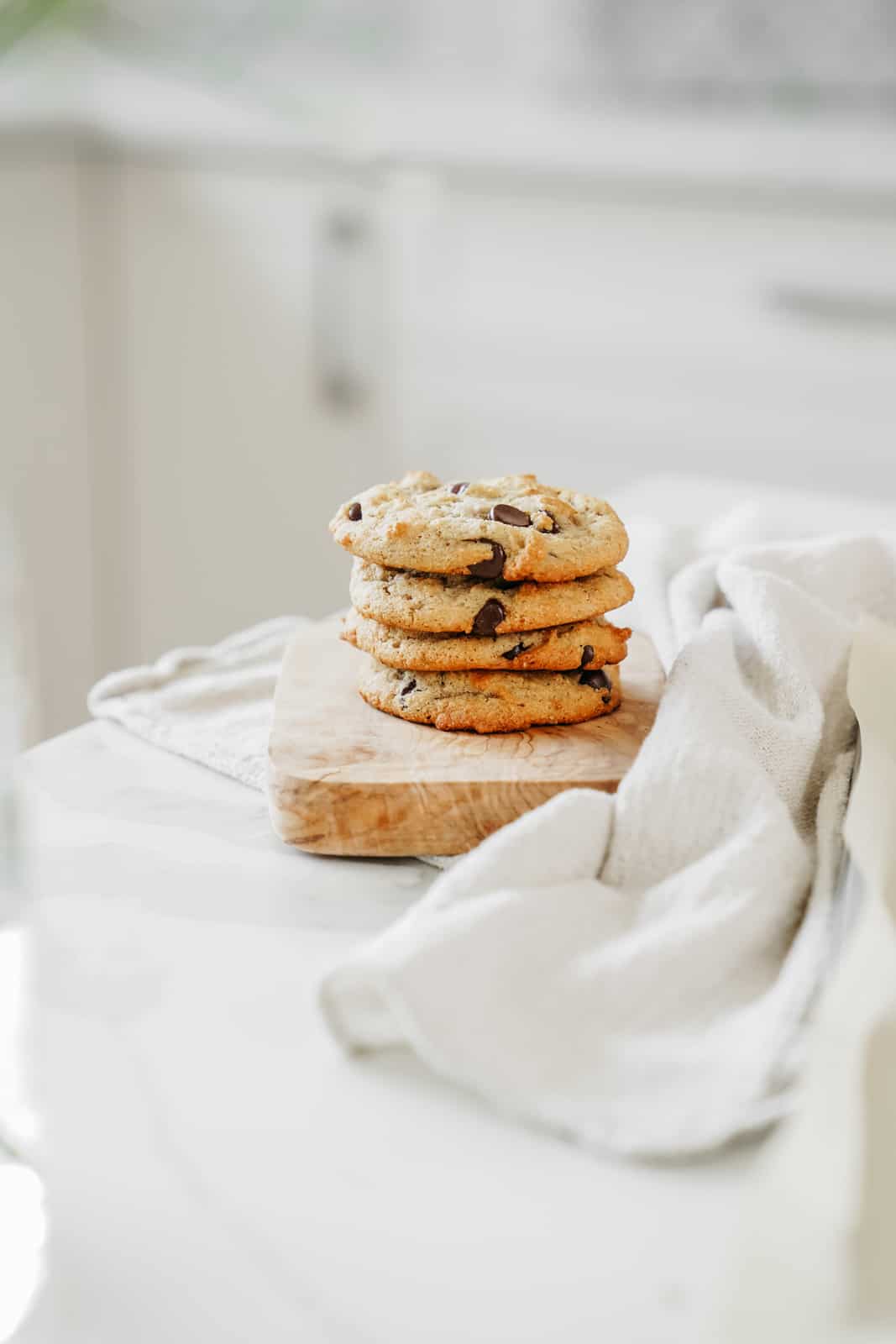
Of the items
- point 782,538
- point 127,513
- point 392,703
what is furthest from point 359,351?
point 392,703

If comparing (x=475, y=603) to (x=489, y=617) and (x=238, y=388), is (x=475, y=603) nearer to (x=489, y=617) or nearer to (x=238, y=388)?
(x=489, y=617)

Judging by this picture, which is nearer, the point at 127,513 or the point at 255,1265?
the point at 255,1265

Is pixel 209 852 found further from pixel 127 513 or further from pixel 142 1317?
pixel 127 513

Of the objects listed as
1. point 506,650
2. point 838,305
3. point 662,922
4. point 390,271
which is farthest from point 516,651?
point 390,271

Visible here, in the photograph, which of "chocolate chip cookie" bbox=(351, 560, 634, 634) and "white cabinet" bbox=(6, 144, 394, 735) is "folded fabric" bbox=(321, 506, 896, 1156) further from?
"white cabinet" bbox=(6, 144, 394, 735)

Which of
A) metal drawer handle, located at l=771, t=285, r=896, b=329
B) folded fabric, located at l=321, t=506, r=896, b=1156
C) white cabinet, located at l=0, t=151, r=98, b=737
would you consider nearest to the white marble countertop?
folded fabric, located at l=321, t=506, r=896, b=1156

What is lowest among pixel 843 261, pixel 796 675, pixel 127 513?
pixel 127 513

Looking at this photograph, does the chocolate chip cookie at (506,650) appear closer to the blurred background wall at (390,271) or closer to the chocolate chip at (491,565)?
the chocolate chip at (491,565)

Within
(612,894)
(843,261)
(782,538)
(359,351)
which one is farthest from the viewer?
(359,351)
